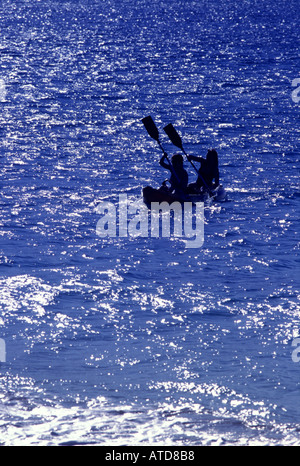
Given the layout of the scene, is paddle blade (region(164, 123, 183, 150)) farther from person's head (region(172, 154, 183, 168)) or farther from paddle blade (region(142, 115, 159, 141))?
person's head (region(172, 154, 183, 168))

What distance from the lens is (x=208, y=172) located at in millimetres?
25078

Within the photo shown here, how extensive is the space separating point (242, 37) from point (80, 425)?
235 ft

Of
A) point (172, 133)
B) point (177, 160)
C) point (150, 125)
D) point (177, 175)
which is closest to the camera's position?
point (177, 160)

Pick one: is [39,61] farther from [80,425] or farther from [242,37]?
[80,425]

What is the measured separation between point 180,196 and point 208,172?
1423 millimetres

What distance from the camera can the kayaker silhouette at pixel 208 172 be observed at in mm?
24688

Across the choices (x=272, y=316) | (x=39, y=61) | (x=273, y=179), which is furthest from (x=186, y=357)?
(x=39, y=61)

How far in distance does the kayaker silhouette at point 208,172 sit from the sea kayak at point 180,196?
227 millimetres

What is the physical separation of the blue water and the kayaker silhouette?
2.93ft

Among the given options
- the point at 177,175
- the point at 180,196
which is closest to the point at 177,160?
the point at 177,175

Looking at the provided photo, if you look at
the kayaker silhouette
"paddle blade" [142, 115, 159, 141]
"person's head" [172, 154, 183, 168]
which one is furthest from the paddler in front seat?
"paddle blade" [142, 115, 159, 141]

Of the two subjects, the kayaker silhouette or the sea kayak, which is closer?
the sea kayak

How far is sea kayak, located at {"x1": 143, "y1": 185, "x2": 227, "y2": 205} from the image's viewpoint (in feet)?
78.1

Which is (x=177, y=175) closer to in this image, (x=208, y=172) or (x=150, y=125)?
(x=208, y=172)
